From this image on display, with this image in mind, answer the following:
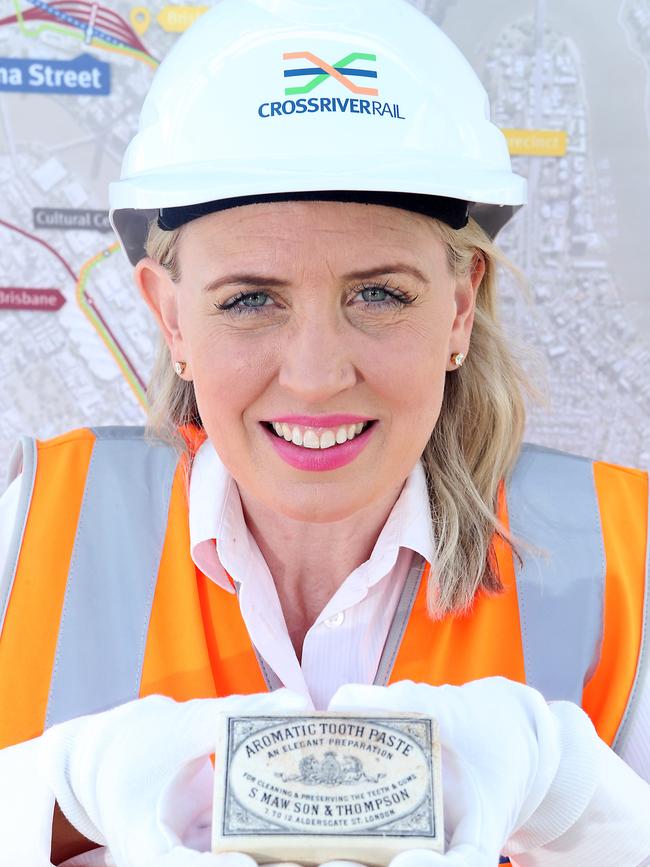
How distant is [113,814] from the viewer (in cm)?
110

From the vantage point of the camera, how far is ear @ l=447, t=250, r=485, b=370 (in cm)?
168

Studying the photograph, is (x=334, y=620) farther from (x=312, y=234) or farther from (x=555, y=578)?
(x=312, y=234)

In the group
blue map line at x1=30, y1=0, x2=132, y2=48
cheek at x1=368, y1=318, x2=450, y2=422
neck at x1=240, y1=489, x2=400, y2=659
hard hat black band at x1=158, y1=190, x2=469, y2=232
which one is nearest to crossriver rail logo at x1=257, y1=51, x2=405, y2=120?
hard hat black band at x1=158, y1=190, x2=469, y2=232

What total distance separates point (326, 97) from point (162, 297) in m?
0.50

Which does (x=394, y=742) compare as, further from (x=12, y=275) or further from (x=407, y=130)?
(x=12, y=275)

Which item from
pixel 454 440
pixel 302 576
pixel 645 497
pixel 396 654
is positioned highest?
pixel 454 440

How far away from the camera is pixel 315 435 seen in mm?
1489

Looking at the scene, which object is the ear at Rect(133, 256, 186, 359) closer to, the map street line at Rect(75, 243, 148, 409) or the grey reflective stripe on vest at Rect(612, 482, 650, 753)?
the map street line at Rect(75, 243, 148, 409)

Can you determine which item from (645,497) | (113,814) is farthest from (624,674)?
(113,814)

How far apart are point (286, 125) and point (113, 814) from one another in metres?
0.94

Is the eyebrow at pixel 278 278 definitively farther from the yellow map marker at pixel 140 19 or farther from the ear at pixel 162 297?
the yellow map marker at pixel 140 19

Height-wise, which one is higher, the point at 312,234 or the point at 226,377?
the point at 312,234

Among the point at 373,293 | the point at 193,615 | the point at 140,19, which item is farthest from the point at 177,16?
the point at 193,615

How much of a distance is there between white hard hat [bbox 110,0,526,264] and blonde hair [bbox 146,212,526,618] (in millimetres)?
150
